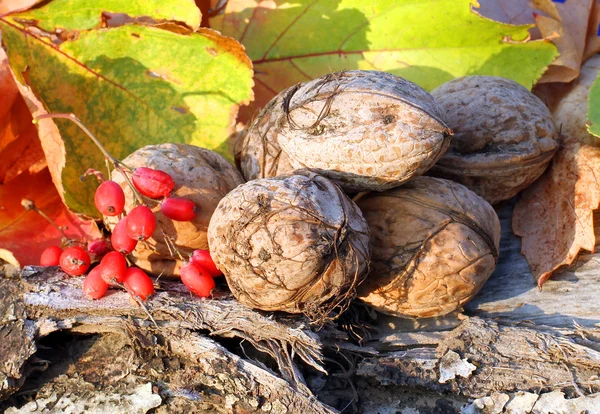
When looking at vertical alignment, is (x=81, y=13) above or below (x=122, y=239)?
above

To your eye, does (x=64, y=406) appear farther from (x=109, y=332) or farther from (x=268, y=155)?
(x=268, y=155)

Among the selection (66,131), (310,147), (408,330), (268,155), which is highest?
(310,147)

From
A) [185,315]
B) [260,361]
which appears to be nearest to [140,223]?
[185,315]

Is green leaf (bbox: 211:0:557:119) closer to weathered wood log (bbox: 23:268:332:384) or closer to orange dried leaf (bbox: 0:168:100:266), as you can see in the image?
orange dried leaf (bbox: 0:168:100:266)

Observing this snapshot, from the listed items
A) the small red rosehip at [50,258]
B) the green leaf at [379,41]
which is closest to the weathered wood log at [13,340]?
the small red rosehip at [50,258]

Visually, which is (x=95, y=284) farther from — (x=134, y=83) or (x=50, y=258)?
(x=134, y=83)

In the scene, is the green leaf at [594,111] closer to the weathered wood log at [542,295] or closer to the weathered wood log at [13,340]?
the weathered wood log at [542,295]

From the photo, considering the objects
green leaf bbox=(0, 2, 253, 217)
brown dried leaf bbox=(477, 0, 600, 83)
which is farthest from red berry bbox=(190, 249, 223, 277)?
brown dried leaf bbox=(477, 0, 600, 83)

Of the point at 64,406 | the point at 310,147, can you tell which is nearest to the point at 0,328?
the point at 64,406
